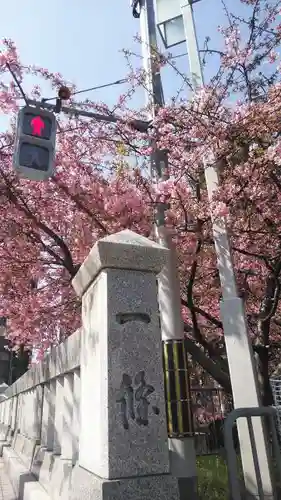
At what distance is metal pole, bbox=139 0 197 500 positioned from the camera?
167 inches

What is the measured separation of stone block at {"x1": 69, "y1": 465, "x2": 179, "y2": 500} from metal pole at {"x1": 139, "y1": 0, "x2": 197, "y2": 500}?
16 cm

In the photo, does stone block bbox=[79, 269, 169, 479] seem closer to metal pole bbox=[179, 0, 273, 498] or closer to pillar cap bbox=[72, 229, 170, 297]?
pillar cap bbox=[72, 229, 170, 297]

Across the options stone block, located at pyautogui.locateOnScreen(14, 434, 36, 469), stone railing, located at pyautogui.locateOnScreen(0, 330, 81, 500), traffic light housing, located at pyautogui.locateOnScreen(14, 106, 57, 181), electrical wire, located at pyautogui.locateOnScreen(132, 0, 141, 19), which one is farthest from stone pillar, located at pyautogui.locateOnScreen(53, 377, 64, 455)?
electrical wire, located at pyautogui.locateOnScreen(132, 0, 141, 19)

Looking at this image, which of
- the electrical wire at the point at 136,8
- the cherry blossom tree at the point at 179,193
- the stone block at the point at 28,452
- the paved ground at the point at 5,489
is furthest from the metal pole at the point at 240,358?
the electrical wire at the point at 136,8

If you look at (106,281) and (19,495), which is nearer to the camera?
(106,281)

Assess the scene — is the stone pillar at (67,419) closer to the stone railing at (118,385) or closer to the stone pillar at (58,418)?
the stone railing at (118,385)

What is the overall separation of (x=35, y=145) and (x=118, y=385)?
11.0 feet

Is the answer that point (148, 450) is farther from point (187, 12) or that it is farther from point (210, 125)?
point (187, 12)

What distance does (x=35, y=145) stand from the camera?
4891 mm

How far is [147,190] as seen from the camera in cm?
686

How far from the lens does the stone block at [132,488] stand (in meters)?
2.51

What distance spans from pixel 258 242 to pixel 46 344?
6.29 metres

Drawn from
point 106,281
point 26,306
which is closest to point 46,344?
point 26,306

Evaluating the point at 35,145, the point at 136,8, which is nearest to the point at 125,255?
the point at 35,145
